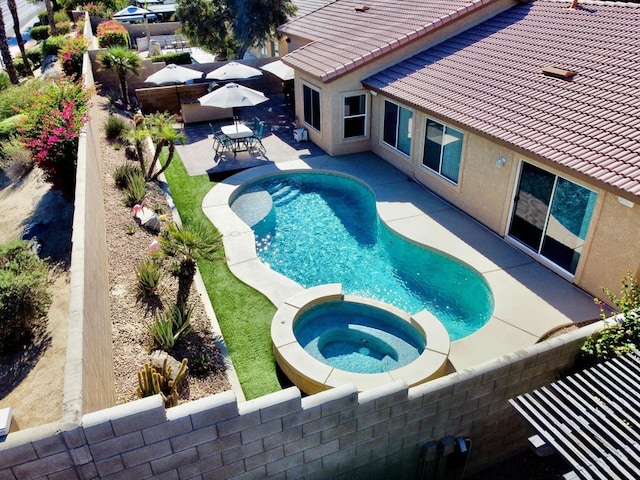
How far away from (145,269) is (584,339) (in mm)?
8359

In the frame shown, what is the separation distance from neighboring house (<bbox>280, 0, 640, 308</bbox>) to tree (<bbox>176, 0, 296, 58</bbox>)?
5.56 meters

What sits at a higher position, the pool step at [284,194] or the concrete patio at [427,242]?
the concrete patio at [427,242]

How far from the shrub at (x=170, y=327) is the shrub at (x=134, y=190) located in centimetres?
522

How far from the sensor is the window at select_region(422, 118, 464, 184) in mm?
14503

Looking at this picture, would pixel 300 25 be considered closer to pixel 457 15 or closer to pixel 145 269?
pixel 457 15

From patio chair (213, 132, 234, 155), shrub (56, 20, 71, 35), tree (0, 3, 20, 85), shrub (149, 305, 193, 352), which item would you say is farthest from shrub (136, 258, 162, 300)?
shrub (56, 20, 71, 35)

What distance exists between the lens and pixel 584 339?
7.49m

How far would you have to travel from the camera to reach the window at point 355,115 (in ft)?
60.8

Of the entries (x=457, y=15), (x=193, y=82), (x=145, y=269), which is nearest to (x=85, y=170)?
(x=145, y=269)

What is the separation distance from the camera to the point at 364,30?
66.0 feet

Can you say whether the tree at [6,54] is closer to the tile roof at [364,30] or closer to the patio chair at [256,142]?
the tile roof at [364,30]

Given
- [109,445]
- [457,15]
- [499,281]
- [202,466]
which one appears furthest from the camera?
[457,15]

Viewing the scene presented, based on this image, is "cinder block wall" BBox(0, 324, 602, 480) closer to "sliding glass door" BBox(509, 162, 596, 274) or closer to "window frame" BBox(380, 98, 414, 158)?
"sliding glass door" BBox(509, 162, 596, 274)

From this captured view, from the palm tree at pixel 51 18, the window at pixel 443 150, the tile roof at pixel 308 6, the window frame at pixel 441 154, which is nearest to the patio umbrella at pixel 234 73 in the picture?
the tile roof at pixel 308 6
